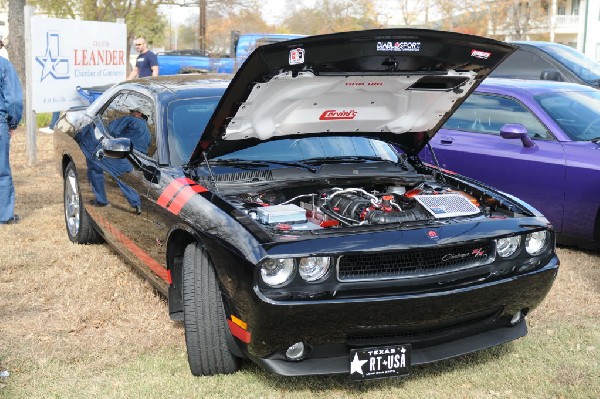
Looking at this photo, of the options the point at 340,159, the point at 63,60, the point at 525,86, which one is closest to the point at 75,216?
the point at 340,159

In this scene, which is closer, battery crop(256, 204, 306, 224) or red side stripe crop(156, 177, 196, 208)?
battery crop(256, 204, 306, 224)

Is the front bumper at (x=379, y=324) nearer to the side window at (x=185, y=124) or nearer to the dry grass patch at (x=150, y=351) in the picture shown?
the dry grass patch at (x=150, y=351)

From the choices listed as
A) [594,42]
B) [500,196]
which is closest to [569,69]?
[500,196]

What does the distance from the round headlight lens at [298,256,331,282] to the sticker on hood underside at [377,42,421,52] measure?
1.19m

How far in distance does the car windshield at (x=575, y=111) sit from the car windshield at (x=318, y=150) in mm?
2332

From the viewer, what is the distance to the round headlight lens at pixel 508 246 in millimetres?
4152

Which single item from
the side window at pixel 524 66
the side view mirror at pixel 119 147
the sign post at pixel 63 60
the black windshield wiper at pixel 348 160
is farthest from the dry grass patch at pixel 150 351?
the side window at pixel 524 66

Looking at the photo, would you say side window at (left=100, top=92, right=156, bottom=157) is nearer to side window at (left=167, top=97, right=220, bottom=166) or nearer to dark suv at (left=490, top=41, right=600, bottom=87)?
side window at (left=167, top=97, right=220, bottom=166)

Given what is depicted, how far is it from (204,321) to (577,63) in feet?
31.8

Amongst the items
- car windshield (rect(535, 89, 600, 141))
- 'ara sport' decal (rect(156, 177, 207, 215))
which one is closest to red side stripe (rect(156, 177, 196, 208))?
'ara sport' decal (rect(156, 177, 207, 215))

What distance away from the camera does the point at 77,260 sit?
644cm

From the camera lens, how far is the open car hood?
4.04m

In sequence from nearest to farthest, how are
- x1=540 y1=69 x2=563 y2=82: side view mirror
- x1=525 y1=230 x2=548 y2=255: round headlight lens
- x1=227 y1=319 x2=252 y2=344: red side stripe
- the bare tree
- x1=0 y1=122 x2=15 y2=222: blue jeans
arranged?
x1=227 y1=319 x2=252 y2=344: red side stripe, x1=525 y1=230 x2=548 y2=255: round headlight lens, x1=0 y1=122 x2=15 y2=222: blue jeans, x1=540 y1=69 x2=563 y2=82: side view mirror, the bare tree

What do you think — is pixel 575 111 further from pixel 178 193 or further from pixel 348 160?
pixel 178 193
